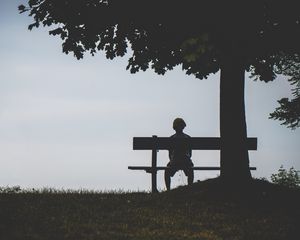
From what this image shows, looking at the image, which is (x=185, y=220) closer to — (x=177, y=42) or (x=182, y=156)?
(x=182, y=156)

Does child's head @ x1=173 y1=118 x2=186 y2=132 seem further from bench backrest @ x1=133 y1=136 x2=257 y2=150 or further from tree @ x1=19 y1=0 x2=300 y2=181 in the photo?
tree @ x1=19 y1=0 x2=300 y2=181

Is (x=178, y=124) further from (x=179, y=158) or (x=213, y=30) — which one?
(x=213, y=30)

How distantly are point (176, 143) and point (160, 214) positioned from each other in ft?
12.4

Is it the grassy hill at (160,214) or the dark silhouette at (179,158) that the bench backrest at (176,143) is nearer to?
the dark silhouette at (179,158)

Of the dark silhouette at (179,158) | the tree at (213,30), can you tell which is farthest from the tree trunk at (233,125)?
the dark silhouette at (179,158)

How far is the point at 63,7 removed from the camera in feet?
36.6

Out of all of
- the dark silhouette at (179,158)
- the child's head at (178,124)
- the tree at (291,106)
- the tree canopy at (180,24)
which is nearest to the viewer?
the tree canopy at (180,24)

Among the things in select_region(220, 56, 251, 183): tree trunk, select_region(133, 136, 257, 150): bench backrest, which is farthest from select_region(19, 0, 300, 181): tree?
select_region(133, 136, 257, 150): bench backrest

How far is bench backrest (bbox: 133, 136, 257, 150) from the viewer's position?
41.9ft

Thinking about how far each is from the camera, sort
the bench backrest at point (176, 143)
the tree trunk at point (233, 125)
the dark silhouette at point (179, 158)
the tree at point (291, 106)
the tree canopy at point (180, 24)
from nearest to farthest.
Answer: the tree canopy at point (180, 24)
the tree trunk at point (233, 125)
the dark silhouette at point (179, 158)
the bench backrest at point (176, 143)
the tree at point (291, 106)

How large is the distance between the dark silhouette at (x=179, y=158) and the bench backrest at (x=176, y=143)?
0.14 meters

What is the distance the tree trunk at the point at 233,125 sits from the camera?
1126 cm

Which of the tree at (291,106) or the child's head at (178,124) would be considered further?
the tree at (291,106)

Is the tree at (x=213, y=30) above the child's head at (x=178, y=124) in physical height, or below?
above
